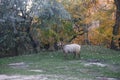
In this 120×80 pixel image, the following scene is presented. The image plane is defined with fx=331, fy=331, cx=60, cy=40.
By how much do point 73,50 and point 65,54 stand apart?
0.62 m

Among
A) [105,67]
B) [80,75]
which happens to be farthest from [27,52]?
[80,75]

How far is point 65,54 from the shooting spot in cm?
1988

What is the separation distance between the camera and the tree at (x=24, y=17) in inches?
756

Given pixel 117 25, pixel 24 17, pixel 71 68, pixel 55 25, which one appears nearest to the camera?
pixel 71 68

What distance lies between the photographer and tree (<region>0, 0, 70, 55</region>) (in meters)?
19.2

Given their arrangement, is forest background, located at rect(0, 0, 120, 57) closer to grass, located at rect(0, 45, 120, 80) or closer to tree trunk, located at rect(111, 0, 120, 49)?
tree trunk, located at rect(111, 0, 120, 49)

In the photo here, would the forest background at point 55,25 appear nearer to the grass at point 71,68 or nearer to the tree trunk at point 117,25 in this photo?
the tree trunk at point 117,25

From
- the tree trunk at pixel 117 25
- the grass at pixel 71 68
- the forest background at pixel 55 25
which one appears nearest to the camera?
the grass at pixel 71 68

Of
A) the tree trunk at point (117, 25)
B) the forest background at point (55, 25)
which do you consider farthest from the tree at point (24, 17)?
the tree trunk at point (117, 25)

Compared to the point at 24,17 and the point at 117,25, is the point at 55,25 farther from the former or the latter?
the point at 117,25

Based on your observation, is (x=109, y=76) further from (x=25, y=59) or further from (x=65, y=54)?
(x=25, y=59)

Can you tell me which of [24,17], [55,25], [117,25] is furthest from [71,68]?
[117,25]

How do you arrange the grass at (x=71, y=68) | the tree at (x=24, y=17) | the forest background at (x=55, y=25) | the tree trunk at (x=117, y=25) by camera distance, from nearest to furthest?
the grass at (x=71, y=68), the tree at (x=24, y=17), the forest background at (x=55, y=25), the tree trunk at (x=117, y=25)

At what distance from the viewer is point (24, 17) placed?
22.9m
